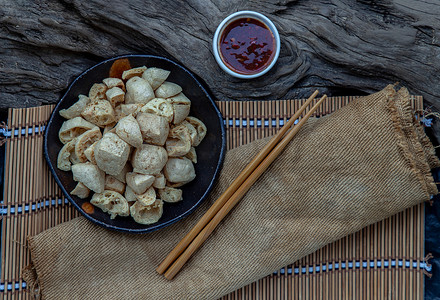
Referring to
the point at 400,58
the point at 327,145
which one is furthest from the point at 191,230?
the point at 400,58

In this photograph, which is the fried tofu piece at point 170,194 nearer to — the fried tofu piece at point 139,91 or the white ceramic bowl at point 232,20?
the fried tofu piece at point 139,91

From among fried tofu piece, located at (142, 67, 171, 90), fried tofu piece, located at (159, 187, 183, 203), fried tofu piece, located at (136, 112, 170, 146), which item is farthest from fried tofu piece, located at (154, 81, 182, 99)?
fried tofu piece, located at (159, 187, 183, 203)

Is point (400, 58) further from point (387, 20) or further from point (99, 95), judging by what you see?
point (99, 95)

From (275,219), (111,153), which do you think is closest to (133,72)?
(111,153)

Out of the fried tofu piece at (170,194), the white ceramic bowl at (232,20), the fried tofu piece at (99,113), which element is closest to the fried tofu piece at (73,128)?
the fried tofu piece at (99,113)

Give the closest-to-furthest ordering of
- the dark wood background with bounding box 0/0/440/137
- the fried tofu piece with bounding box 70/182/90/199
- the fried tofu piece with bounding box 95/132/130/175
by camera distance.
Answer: the fried tofu piece with bounding box 95/132/130/175 → the fried tofu piece with bounding box 70/182/90/199 → the dark wood background with bounding box 0/0/440/137

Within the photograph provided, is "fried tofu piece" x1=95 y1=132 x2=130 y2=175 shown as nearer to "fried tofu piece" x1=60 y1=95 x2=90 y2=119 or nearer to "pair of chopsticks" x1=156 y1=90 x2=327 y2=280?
"fried tofu piece" x1=60 y1=95 x2=90 y2=119
